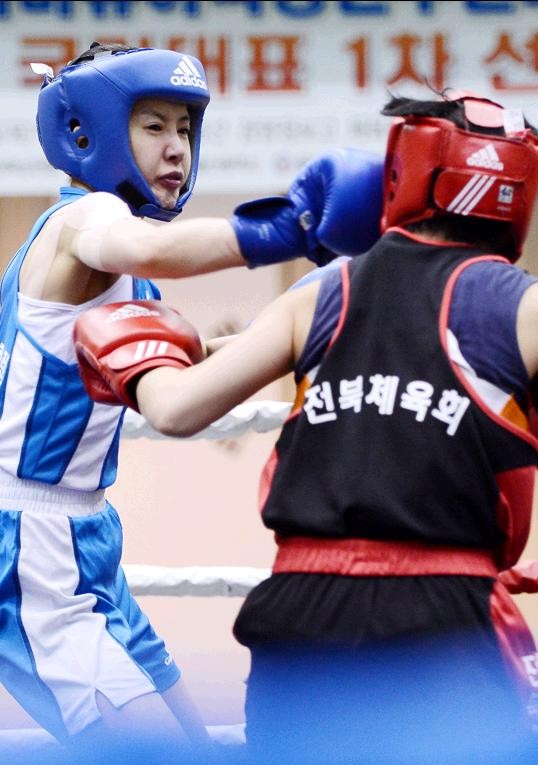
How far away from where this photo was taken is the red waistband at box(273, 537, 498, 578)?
4.57ft

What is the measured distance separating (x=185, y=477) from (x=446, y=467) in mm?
4135

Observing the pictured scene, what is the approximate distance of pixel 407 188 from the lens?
148 centimetres

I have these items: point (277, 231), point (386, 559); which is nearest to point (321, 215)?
point (277, 231)

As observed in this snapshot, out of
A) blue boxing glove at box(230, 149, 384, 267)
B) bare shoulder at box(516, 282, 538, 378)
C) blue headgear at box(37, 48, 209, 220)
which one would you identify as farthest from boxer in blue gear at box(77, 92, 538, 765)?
blue headgear at box(37, 48, 209, 220)

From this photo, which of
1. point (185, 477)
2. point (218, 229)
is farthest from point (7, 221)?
point (218, 229)

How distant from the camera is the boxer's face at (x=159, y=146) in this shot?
2.13 metres

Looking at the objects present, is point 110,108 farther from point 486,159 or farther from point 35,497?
point 486,159

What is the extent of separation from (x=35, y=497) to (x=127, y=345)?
0.55 m

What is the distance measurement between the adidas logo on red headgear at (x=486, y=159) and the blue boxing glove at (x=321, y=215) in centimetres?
Result: 15

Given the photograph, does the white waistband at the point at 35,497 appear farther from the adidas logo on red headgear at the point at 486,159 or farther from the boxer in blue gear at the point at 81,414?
the adidas logo on red headgear at the point at 486,159

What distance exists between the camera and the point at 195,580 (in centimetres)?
306

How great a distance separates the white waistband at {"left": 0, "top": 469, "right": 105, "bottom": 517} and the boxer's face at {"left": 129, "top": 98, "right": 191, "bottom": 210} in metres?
0.50

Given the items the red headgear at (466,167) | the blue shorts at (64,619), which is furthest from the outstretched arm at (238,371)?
the blue shorts at (64,619)

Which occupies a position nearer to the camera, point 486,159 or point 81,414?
point 486,159
